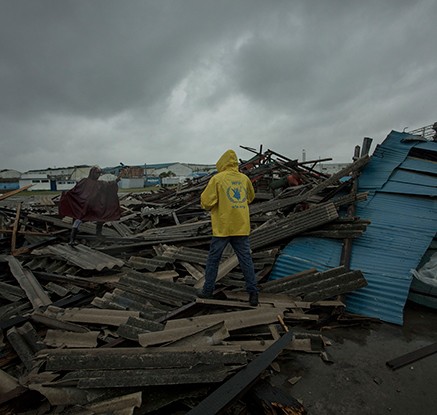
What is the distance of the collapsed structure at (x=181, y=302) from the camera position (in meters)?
2.40

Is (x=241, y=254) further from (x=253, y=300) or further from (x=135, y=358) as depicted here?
(x=135, y=358)

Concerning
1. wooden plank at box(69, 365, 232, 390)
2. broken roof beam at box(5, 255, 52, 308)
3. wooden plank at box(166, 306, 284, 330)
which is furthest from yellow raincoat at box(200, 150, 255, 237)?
broken roof beam at box(5, 255, 52, 308)

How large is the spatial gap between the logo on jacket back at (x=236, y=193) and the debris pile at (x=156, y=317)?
141 cm

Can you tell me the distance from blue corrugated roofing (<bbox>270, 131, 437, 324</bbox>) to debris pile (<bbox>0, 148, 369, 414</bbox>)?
0.85 ft

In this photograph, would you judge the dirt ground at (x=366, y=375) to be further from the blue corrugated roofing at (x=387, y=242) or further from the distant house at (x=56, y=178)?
the distant house at (x=56, y=178)

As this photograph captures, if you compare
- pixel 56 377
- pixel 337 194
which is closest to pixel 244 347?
pixel 56 377

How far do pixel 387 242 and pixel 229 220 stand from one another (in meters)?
3.28

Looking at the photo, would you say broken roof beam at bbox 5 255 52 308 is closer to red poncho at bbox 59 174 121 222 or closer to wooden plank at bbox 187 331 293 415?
red poncho at bbox 59 174 121 222

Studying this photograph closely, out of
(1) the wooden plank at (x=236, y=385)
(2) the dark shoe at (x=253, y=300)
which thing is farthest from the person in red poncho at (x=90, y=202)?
(1) the wooden plank at (x=236, y=385)

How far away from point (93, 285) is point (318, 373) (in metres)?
3.59

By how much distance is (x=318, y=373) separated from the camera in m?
2.89

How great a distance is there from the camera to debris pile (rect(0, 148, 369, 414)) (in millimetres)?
2357

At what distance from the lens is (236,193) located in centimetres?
368

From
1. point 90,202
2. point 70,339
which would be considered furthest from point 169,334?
point 90,202
